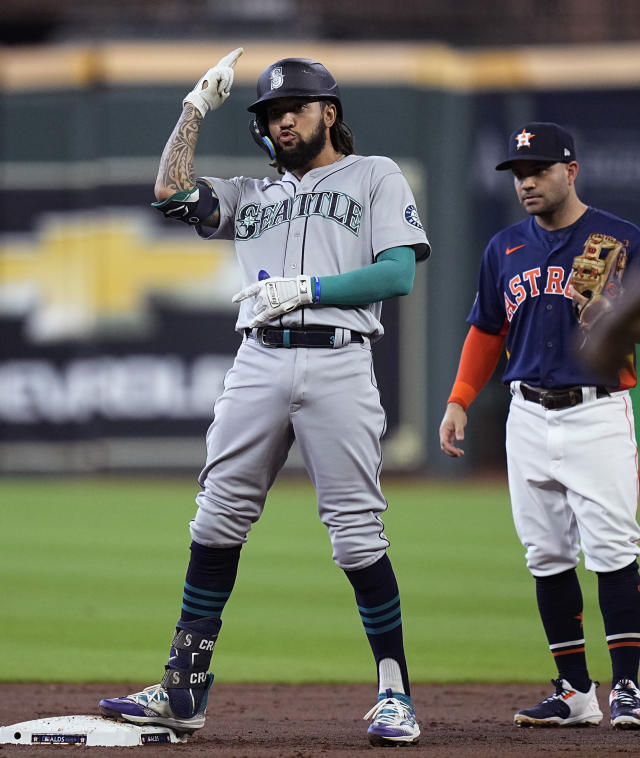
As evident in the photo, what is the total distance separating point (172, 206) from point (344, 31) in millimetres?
19645

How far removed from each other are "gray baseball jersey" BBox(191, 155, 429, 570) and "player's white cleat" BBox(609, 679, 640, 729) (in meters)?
1.00

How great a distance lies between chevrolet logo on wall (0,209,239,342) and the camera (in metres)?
18.3

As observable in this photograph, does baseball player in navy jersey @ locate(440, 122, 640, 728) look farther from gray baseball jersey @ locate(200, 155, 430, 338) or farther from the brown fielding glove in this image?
gray baseball jersey @ locate(200, 155, 430, 338)

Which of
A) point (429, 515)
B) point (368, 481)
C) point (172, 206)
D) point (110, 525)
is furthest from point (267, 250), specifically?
point (429, 515)

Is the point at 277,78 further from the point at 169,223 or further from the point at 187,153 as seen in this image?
the point at 169,223

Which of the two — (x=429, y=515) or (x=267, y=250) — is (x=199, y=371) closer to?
(x=429, y=515)

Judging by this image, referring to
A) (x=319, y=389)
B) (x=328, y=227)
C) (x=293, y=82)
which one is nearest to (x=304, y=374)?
(x=319, y=389)

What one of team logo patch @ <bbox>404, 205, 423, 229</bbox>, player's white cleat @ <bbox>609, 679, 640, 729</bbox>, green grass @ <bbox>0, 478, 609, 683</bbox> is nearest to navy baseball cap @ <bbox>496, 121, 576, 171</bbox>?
team logo patch @ <bbox>404, 205, 423, 229</bbox>

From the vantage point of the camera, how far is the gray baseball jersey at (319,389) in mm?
4180

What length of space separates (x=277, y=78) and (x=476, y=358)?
137 centimetres

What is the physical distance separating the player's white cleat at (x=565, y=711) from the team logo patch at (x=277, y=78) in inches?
89.1

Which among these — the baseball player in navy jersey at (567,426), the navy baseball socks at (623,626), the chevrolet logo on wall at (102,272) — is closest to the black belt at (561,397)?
the baseball player in navy jersey at (567,426)

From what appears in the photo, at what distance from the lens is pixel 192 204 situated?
434 cm

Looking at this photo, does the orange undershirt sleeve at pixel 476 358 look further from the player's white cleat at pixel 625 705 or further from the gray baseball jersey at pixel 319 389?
the player's white cleat at pixel 625 705
